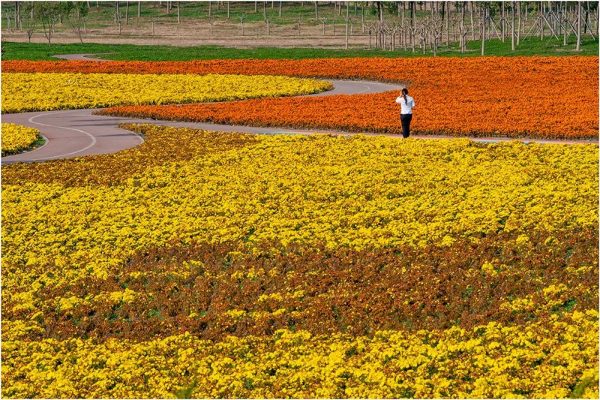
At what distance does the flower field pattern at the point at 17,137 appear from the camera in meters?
37.5

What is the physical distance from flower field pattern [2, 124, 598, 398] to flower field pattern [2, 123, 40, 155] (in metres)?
4.83

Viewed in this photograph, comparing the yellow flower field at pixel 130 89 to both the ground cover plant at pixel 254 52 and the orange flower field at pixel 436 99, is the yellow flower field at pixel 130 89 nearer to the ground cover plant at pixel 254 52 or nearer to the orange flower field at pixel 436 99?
the orange flower field at pixel 436 99

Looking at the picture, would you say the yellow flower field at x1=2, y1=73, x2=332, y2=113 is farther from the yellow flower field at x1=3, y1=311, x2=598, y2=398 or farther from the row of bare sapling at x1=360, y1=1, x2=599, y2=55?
the yellow flower field at x1=3, y1=311, x2=598, y2=398

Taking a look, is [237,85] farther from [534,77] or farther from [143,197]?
[143,197]

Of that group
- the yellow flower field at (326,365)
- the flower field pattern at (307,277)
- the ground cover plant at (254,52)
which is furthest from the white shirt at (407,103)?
the ground cover plant at (254,52)

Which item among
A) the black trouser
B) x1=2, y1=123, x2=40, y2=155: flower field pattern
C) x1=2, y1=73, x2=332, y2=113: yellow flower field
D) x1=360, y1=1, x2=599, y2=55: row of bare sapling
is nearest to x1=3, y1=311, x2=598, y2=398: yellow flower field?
the black trouser

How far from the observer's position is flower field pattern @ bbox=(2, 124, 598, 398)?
52.3 feet

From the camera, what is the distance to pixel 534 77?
58969 millimetres

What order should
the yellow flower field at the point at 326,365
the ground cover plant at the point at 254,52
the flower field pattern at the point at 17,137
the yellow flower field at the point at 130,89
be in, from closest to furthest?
the yellow flower field at the point at 326,365
the flower field pattern at the point at 17,137
the yellow flower field at the point at 130,89
the ground cover plant at the point at 254,52

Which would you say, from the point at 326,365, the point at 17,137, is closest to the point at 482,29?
the point at 17,137

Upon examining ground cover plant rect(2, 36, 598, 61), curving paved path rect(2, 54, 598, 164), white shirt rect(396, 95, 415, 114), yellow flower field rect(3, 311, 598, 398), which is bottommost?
yellow flower field rect(3, 311, 598, 398)

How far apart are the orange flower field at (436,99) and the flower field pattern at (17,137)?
6.61 m

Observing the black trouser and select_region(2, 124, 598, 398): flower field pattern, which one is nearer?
select_region(2, 124, 598, 398): flower field pattern

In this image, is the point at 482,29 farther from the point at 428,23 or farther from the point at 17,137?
the point at 17,137
